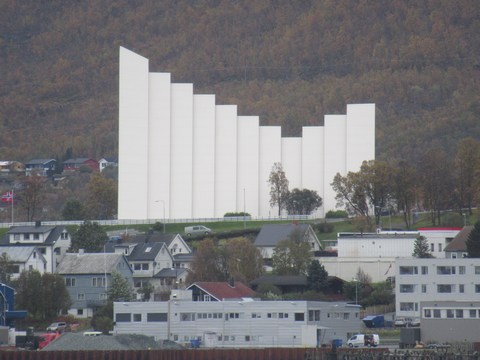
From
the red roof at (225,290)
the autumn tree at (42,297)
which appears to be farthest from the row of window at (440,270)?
the autumn tree at (42,297)

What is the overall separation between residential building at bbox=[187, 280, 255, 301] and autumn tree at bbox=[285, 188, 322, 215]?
2882 centimetres

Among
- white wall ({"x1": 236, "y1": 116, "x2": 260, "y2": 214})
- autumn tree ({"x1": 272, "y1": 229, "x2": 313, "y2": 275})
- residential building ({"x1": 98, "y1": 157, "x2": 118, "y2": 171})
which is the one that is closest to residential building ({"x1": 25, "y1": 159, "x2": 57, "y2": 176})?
residential building ({"x1": 98, "y1": 157, "x2": 118, "y2": 171})

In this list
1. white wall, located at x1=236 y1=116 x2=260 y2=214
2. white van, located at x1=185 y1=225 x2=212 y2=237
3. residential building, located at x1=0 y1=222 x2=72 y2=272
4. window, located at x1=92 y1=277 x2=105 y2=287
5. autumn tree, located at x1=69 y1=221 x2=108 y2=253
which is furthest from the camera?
white wall, located at x1=236 y1=116 x2=260 y2=214

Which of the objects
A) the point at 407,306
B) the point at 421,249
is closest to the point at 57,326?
the point at 407,306

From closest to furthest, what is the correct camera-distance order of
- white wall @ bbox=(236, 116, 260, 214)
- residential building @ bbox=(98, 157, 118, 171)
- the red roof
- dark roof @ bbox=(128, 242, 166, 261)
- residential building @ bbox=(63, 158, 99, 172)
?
the red roof, dark roof @ bbox=(128, 242, 166, 261), white wall @ bbox=(236, 116, 260, 214), residential building @ bbox=(98, 157, 118, 171), residential building @ bbox=(63, 158, 99, 172)

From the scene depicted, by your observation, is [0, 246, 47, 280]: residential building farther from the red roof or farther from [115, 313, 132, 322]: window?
[115, 313, 132, 322]: window

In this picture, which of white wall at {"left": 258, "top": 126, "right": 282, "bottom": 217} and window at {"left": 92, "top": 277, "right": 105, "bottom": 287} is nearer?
window at {"left": 92, "top": 277, "right": 105, "bottom": 287}

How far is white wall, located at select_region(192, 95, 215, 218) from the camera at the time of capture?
10225 centimetres

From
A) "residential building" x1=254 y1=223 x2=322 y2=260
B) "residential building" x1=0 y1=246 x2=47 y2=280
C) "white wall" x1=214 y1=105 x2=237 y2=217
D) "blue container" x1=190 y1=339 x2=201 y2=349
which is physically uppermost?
"white wall" x1=214 y1=105 x2=237 y2=217

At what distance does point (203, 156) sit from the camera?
102m

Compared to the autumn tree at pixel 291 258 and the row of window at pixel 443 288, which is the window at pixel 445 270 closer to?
the row of window at pixel 443 288

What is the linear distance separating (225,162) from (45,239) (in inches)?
767

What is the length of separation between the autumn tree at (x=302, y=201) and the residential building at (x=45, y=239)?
17.6 meters

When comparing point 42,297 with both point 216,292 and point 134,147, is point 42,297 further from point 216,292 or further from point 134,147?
point 134,147
